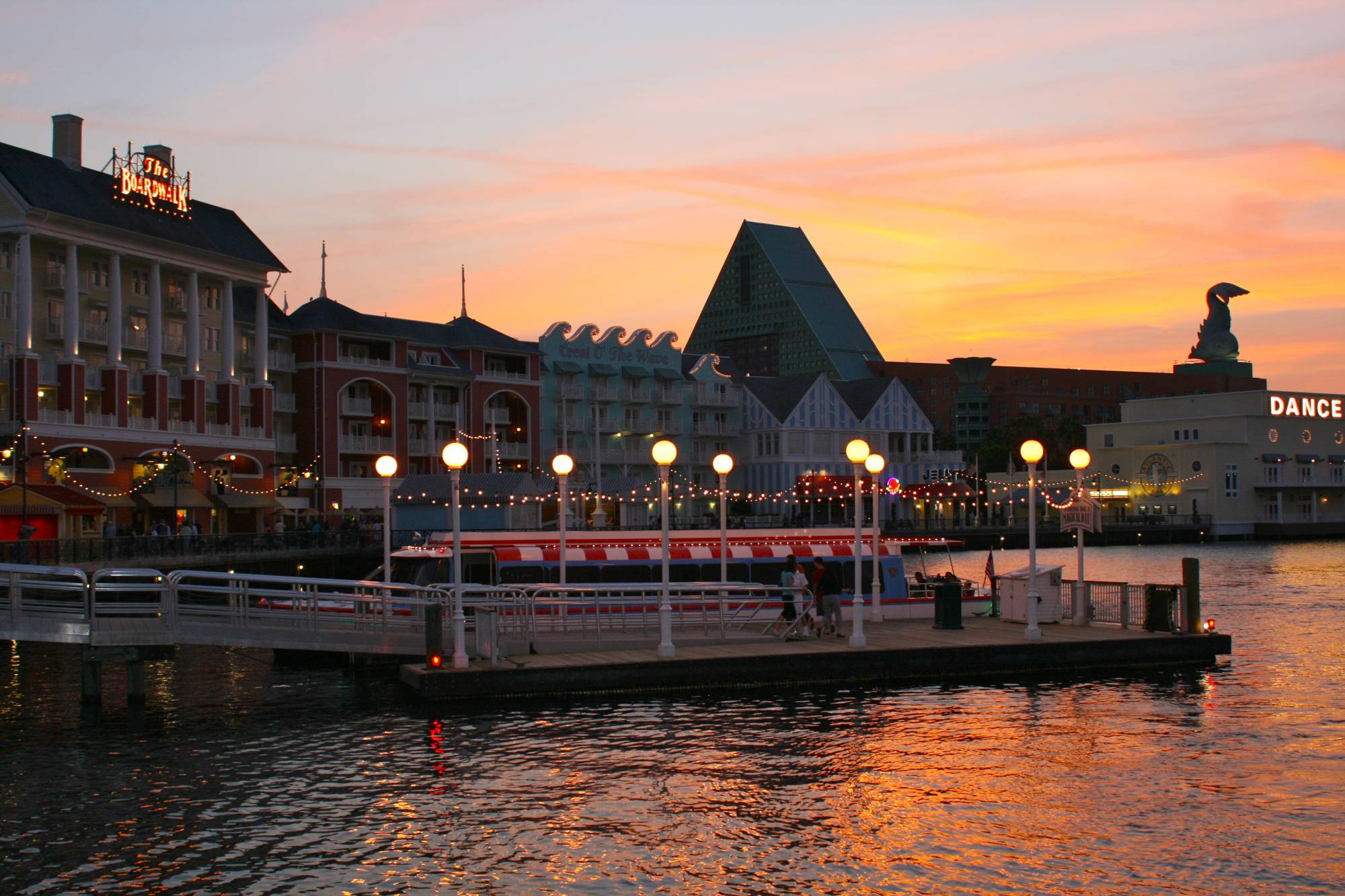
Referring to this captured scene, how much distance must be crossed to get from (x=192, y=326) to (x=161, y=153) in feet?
39.3

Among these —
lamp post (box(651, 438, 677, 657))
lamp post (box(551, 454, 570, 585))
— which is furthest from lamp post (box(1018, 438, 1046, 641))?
lamp post (box(551, 454, 570, 585))

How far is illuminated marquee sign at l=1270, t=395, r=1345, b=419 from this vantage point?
498 ft

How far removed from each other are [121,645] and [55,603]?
2739mm

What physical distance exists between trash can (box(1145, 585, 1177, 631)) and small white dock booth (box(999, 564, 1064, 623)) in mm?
2236

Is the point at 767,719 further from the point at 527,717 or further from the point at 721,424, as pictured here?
the point at 721,424

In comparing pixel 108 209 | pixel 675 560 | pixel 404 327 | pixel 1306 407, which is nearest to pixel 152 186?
pixel 108 209

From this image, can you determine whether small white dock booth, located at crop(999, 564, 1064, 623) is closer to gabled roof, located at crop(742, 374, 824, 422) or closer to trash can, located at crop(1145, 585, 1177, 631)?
trash can, located at crop(1145, 585, 1177, 631)

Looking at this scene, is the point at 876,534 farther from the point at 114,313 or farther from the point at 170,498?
the point at 114,313

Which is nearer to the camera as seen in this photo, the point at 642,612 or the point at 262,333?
the point at 642,612

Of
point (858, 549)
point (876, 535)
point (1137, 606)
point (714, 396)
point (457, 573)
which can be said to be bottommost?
point (1137, 606)

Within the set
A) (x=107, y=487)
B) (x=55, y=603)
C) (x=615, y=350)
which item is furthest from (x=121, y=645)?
(x=615, y=350)

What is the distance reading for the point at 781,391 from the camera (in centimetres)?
13750

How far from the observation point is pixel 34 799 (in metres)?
21.3

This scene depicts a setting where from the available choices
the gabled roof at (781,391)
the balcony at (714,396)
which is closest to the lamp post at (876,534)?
the balcony at (714,396)
